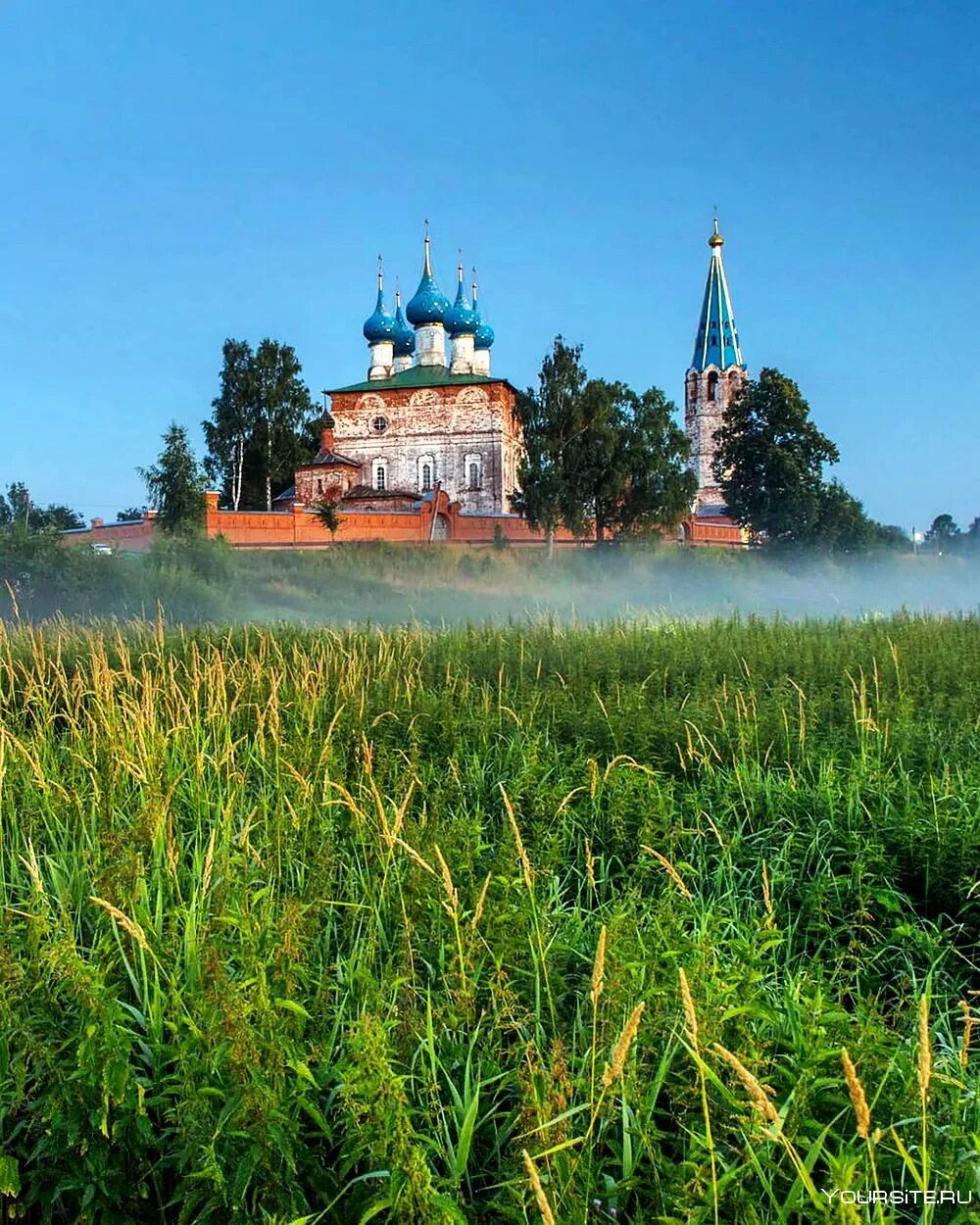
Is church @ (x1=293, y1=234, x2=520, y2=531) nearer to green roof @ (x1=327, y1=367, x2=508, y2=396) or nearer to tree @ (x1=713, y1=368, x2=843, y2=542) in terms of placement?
green roof @ (x1=327, y1=367, x2=508, y2=396)

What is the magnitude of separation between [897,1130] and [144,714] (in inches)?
130

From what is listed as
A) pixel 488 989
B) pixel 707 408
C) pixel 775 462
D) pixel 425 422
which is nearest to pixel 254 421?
pixel 425 422

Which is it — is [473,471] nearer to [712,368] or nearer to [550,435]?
[550,435]

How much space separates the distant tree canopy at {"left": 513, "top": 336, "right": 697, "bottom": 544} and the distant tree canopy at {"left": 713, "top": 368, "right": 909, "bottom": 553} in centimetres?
183

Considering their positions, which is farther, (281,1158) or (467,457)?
(467,457)

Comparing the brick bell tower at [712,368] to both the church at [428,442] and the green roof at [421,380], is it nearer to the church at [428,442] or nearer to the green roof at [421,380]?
the church at [428,442]

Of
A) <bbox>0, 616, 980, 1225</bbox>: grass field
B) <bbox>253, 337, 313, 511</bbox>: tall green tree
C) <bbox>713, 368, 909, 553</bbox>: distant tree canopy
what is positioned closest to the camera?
<bbox>0, 616, 980, 1225</bbox>: grass field

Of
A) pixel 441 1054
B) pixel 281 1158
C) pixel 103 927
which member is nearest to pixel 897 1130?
pixel 441 1054

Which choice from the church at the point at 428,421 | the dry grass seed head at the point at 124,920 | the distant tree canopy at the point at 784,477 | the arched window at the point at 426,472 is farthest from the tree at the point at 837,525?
the dry grass seed head at the point at 124,920

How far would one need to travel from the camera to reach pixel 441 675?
7.29m

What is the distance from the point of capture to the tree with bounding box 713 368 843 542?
25.9m

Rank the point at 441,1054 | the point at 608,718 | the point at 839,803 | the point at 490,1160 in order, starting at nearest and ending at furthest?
1. the point at 490,1160
2. the point at 441,1054
3. the point at 839,803
4. the point at 608,718

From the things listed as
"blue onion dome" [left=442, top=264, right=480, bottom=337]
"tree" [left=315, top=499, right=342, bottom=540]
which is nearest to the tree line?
"tree" [left=315, top=499, right=342, bottom=540]

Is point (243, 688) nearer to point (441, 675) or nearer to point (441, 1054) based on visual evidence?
point (441, 675)
